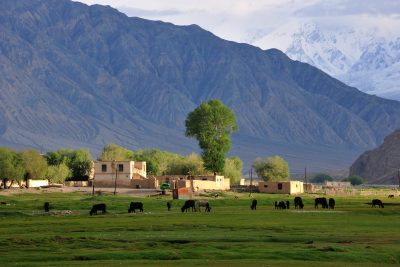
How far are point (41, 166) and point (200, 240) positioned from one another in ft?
345

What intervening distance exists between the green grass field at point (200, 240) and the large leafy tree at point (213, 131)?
77.9 meters

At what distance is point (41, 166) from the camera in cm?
15075

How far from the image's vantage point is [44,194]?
117 m

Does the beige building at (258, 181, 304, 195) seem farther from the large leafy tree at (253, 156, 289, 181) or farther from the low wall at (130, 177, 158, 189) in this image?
the large leafy tree at (253, 156, 289, 181)

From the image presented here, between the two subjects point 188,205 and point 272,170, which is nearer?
point 188,205

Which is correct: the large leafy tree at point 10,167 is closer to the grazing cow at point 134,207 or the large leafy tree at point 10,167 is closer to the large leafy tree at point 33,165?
the large leafy tree at point 33,165

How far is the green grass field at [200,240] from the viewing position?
3966 centimetres

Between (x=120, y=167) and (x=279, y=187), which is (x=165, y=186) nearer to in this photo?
(x=120, y=167)

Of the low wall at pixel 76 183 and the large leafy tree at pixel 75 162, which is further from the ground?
the large leafy tree at pixel 75 162

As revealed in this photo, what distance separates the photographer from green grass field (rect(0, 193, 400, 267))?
39656 millimetres

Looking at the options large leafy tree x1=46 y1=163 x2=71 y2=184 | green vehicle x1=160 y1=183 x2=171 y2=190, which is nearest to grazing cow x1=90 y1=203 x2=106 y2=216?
green vehicle x1=160 y1=183 x2=171 y2=190

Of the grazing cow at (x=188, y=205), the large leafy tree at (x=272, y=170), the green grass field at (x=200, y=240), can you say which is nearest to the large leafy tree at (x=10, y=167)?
the large leafy tree at (x=272, y=170)

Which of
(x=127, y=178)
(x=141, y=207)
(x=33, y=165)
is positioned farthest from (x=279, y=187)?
(x=141, y=207)

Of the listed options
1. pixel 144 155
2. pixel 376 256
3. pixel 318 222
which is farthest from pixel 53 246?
pixel 144 155
